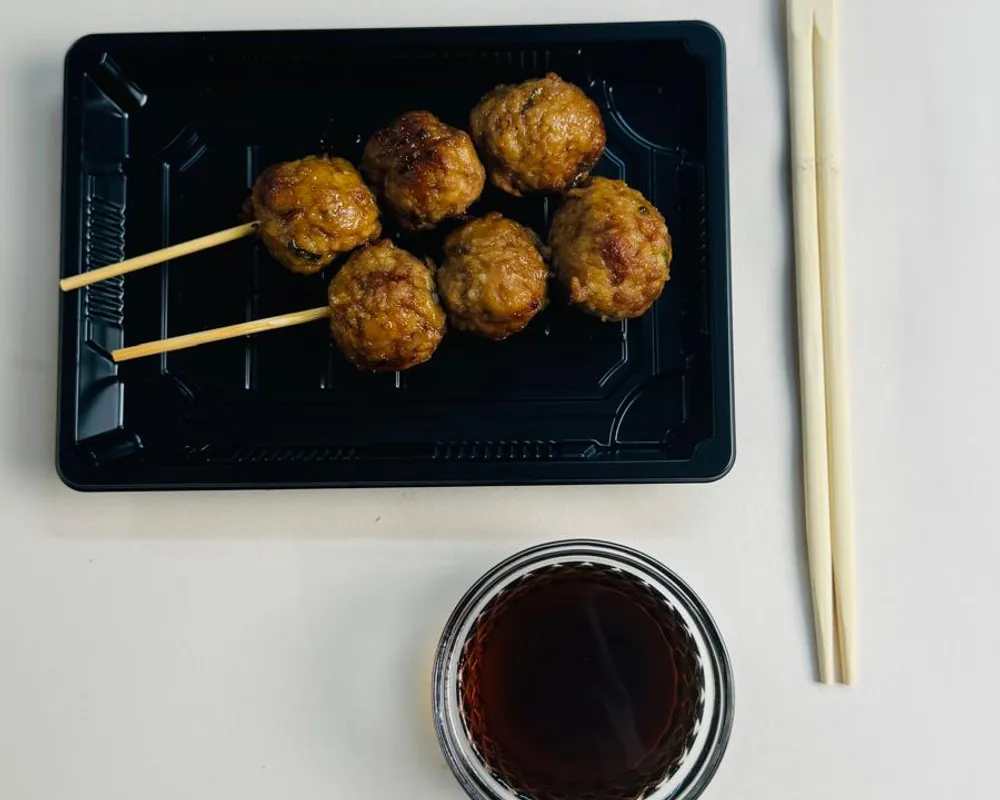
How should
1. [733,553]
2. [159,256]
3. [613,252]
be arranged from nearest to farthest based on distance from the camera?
[613,252] → [159,256] → [733,553]

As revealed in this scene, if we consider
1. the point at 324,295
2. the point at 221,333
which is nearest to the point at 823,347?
the point at 324,295

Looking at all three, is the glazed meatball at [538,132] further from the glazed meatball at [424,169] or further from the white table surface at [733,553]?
the white table surface at [733,553]

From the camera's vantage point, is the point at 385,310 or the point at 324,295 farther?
the point at 324,295

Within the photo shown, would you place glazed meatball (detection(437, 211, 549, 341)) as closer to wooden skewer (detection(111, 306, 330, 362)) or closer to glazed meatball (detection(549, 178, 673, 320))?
glazed meatball (detection(549, 178, 673, 320))

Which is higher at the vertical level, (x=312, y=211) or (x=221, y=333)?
(x=312, y=211)

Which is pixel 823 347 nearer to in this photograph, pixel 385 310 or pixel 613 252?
pixel 613 252

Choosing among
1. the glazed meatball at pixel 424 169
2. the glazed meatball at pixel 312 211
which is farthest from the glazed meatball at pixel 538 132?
the glazed meatball at pixel 312 211

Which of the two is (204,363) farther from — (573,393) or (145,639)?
(573,393)

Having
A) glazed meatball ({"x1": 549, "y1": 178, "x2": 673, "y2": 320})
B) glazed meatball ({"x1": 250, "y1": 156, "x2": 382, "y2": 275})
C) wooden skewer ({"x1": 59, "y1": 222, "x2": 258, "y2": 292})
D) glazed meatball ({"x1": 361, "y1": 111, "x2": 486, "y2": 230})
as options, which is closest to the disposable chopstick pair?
glazed meatball ({"x1": 549, "y1": 178, "x2": 673, "y2": 320})

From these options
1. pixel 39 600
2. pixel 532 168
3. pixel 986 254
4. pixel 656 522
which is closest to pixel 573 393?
pixel 656 522
